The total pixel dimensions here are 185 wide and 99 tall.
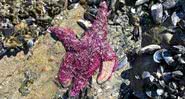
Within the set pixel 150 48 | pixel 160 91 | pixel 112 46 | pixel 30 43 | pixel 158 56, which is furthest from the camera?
pixel 30 43

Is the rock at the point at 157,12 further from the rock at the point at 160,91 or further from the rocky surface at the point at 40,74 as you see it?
the rock at the point at 160,91

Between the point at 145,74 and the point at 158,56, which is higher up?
the point at 158,56

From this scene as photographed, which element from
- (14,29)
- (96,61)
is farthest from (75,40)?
(14,29)

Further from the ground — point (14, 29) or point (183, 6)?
point (183, 6)

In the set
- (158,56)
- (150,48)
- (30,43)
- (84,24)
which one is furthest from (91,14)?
(158,56)

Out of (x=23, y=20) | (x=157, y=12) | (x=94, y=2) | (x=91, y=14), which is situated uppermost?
(x=157, y=12)

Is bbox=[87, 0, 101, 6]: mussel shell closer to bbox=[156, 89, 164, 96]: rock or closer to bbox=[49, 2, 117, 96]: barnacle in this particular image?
bbox=[49, 2, 117, 96]: barnacle

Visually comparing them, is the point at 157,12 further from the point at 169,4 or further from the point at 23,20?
the point at 23,20

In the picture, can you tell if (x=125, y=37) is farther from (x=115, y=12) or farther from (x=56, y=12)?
(x=56, y=12)
